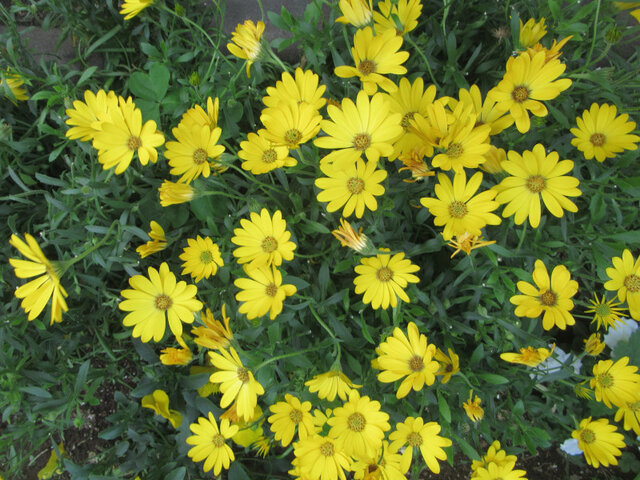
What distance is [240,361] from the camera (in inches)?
53.1

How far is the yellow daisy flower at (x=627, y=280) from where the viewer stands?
1.33 metres

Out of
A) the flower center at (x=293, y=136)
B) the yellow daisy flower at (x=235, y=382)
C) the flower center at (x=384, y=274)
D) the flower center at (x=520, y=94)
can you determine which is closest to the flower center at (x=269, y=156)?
the flower center at (x=293, y=136)

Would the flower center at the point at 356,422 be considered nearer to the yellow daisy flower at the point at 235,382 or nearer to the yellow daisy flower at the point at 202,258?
the yellow daisy flower at the point at 235,382

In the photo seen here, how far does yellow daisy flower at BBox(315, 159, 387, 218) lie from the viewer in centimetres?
125

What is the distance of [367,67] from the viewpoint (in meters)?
1.28

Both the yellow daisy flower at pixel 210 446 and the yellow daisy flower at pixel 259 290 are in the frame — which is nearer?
the yellow daisy flower at pixel 259 290

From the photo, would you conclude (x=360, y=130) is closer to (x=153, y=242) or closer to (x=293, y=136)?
(x=293, y=136)

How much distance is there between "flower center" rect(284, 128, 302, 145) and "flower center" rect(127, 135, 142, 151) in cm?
40

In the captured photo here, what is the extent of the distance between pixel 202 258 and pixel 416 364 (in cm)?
67

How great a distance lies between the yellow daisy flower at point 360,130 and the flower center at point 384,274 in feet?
1.03

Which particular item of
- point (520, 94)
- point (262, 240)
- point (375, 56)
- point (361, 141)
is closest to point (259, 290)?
point (262, 240)

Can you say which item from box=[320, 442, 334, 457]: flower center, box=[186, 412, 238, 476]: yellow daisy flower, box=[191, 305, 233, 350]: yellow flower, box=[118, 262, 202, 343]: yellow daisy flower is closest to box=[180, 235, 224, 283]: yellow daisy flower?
box=[118, 262, 202, 343]: yellow daisy flower

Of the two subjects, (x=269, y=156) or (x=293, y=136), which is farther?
(x=269, y=156)

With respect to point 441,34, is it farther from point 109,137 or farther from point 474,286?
point 109,137
